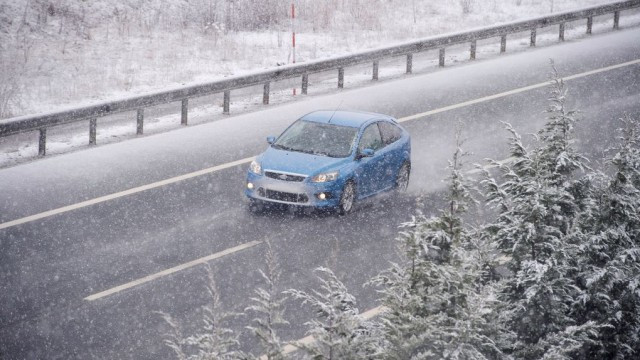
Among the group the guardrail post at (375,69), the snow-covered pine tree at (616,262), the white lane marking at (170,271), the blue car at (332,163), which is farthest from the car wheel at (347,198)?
→ the guardrail post at (375,69)

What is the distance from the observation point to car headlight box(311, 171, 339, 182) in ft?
49.9

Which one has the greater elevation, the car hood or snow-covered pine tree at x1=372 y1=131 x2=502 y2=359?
snow-covered pine tree at x1=372 y1=131 x2=502 y2=359

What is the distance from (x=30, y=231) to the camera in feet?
47.1

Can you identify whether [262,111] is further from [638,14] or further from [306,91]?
[638,14]

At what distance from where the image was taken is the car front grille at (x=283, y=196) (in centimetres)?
1519

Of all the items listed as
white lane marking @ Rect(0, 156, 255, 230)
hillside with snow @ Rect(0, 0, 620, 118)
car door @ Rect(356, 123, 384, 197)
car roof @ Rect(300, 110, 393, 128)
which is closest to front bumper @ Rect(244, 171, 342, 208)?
car door @ Rect(356, 123, 384, 197)

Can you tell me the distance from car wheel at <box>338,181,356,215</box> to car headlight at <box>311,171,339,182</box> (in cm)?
27

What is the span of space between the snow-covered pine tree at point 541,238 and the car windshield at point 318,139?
7.26 m

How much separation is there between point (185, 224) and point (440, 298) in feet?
27.7

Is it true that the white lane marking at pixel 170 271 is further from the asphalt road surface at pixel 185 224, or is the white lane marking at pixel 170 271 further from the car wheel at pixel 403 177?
the car wheel at pixel 403 177

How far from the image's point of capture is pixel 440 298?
691 cm

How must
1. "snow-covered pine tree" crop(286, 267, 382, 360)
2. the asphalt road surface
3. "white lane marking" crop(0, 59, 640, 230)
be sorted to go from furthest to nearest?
"white lane marking" crop(0, 59, 640, 230), the asphalt road surface, "snow-covered pine tree" crop(286, 267, 382, 360)

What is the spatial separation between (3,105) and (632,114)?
13373 mm

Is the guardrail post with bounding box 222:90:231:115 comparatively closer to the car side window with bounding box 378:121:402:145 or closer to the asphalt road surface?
the asphalt road surface
